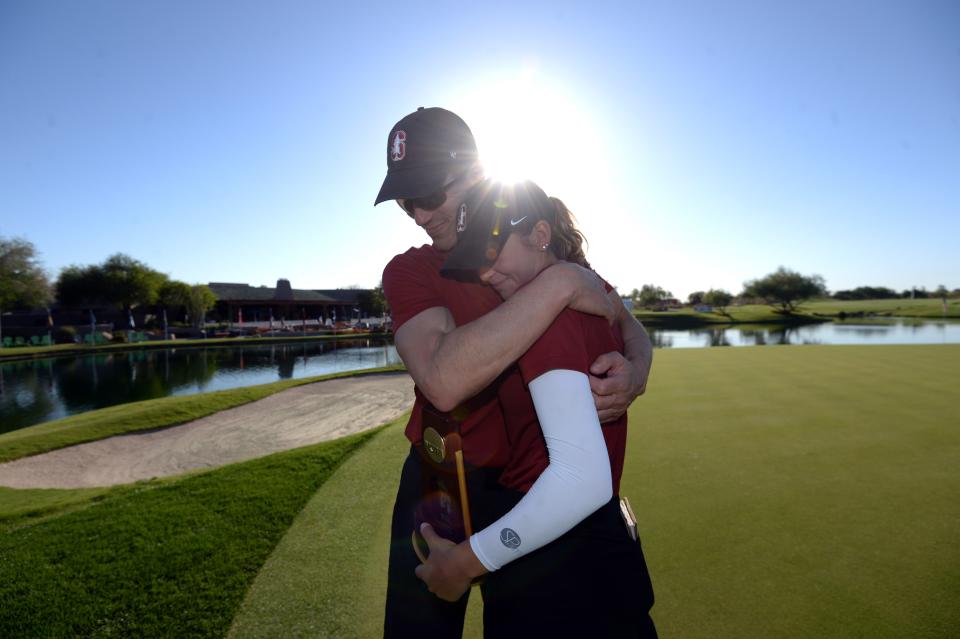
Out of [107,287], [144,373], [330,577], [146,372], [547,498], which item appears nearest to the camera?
[547,498]

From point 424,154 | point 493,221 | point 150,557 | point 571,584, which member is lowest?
point 150,557

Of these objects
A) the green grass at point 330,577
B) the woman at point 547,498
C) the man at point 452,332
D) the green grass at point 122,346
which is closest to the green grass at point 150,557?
the green grass at point 330,577

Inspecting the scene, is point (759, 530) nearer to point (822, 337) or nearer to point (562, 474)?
point (562, 474)

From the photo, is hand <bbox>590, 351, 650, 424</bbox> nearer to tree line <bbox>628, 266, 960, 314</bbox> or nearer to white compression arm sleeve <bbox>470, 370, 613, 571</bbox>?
white compression arm sleeve <bbox>470, 370, 613, 571</bbox>

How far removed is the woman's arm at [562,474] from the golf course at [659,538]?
1743mm

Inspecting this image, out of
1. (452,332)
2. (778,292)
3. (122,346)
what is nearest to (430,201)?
(452,332)

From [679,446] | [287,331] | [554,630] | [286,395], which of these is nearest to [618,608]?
[554,630]

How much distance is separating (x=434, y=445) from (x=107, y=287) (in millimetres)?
66572

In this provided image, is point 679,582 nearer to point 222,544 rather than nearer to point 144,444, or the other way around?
point 222,544

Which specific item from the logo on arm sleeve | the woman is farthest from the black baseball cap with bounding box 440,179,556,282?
the logo on arm sleeve

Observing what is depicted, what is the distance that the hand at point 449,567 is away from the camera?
3.64 ft

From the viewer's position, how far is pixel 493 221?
1.18 metres

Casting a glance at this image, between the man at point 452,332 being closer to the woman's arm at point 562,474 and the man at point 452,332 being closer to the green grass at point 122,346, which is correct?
the woman's arm at point 562,474

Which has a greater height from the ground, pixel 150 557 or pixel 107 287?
pixel 107 287
